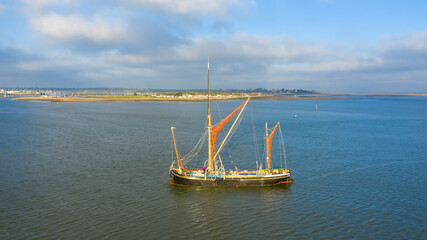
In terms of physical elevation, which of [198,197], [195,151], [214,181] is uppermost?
[195,151]

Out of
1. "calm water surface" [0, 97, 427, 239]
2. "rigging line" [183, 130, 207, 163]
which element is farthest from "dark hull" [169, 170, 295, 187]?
"rigging line" [183, 130, 207, 163]

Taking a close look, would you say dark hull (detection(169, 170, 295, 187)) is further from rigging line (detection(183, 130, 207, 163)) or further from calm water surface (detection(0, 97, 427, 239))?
rigging line (detection(183, 130, 207, 163))

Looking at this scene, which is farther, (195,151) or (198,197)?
(195,151)

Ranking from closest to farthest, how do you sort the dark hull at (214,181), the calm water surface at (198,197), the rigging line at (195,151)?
the calm water surface at (198,197), the dark hull at (214,181), the rigging line at (195,151)

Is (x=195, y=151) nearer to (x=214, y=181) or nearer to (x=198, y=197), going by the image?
(x=214, y=181)

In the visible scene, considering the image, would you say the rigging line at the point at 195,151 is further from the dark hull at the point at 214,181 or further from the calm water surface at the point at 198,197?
the dark hull at the point at 214,181

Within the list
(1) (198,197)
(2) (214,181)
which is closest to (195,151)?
(2) (214,181)

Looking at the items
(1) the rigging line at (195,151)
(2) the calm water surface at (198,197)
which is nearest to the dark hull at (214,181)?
(2) the calm water surface at (198,197)

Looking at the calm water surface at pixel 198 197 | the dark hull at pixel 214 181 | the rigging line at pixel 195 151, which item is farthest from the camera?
the rigging line at pixel 195 151

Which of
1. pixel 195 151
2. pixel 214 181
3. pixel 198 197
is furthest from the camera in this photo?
pixel 195 151

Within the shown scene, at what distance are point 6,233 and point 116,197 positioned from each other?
1104 cm

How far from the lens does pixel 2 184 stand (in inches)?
1502

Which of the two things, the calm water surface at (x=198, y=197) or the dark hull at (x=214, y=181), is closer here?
the calm water surface at (x=198, y=197)

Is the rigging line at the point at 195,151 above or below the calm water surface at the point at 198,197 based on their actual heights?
above
